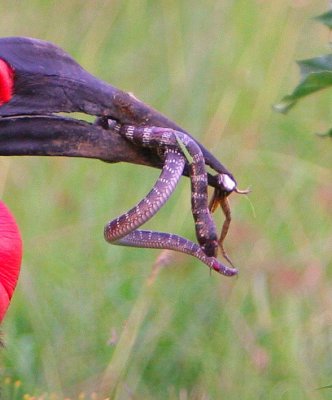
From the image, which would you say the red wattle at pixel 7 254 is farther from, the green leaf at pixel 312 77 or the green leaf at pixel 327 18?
the green leaf at pixel 327 18

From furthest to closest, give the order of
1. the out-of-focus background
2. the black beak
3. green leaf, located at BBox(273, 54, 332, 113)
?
the out-of-focus background
green leaf, located at BBox(273, 54, 332, 113)
the black beak

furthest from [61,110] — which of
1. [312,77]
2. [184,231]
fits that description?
[184,231]

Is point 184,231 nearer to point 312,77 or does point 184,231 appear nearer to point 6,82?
point 312,77

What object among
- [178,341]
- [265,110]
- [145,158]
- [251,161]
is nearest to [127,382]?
[178,341]

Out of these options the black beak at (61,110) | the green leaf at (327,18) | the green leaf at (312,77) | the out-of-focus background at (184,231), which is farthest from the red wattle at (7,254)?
the green leaf at (327,18)

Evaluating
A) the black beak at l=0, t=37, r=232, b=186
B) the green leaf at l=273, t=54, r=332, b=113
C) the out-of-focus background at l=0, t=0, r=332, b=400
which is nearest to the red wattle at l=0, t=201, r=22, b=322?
the black beak at l=0, t=37, r=232, b=186

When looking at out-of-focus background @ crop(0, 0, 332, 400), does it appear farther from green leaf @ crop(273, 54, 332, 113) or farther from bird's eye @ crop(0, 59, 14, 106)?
bird's eye @ crop(0, 59, 14, 106)
